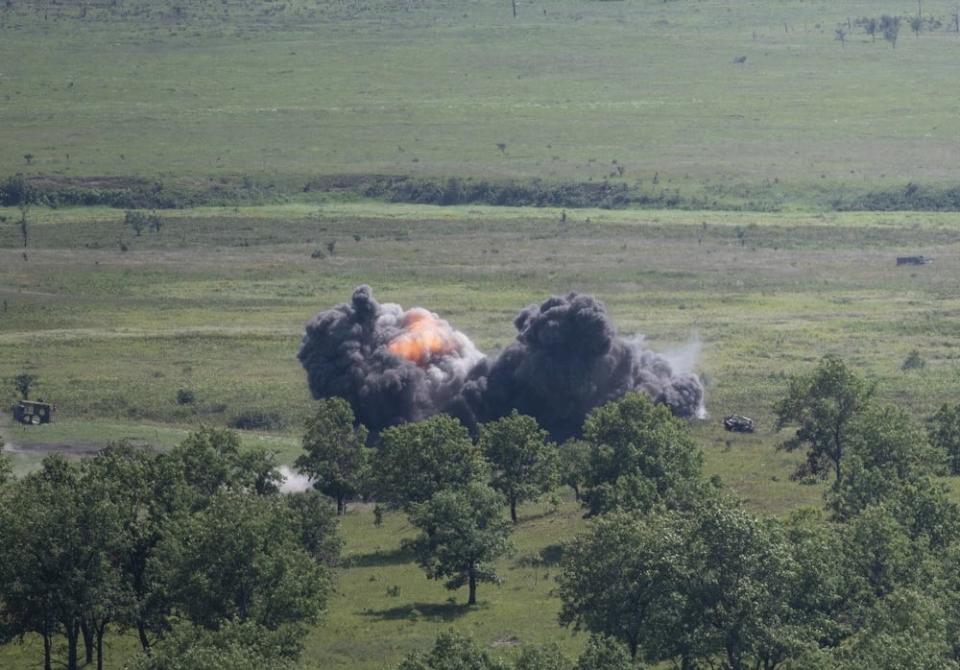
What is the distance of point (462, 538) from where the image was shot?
9031 centimetres

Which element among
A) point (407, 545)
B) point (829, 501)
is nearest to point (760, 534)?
point (829, 501)

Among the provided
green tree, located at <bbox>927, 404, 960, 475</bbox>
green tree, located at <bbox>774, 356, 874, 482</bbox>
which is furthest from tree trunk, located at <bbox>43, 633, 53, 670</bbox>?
green tree, located at <bbox>927, 404, 960, 475</bbox>

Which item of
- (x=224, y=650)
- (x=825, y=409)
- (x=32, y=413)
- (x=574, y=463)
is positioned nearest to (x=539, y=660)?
(x=224, y=650)

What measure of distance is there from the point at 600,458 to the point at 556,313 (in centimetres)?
2353

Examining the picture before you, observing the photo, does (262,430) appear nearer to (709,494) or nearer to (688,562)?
(709,494)

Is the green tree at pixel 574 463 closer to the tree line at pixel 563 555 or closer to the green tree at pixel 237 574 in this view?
the tree line at pixel 563 555

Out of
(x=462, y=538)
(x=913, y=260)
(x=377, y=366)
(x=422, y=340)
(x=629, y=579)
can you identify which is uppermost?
(x=629, y=579)

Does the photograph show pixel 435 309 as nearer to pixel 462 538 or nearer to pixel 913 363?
pixel 913 363

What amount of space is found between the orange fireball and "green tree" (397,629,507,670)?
199 feet

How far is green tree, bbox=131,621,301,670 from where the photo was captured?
61.9 m

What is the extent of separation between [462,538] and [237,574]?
16418 mm

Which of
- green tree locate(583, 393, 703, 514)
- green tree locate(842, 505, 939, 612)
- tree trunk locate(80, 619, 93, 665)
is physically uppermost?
green tree locate(842, 505, 939, 612)

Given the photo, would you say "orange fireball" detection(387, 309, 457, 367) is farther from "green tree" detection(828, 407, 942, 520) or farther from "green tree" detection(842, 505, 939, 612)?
"green tree" detection(842, 505, 939, 612)

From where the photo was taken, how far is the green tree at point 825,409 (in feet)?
352
